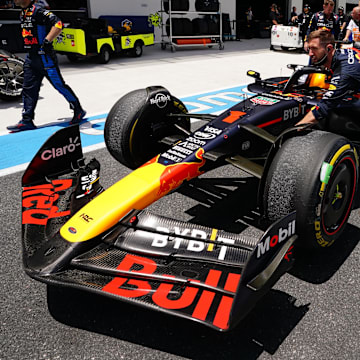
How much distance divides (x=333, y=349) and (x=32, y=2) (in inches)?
208

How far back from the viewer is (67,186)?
290 centimetres

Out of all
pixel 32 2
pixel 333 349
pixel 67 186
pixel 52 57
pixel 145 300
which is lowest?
pixel 333 349

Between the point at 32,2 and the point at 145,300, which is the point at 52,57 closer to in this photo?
the point at 32,2

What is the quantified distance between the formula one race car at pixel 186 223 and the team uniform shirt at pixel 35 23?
2.64 m

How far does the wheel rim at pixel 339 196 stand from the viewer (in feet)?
8.24

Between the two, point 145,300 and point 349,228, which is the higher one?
point 145,300

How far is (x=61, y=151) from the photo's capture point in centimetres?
306

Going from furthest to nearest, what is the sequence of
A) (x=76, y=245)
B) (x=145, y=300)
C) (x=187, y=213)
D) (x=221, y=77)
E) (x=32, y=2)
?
(x=221, y=77)
(x=32, y=2)
(x=187, y=213)
(x=76, y=245)
(x=145, y=300)

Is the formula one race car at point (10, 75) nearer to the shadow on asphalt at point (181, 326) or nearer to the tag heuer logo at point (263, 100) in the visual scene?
the tag heuer logo at point (263, 100)

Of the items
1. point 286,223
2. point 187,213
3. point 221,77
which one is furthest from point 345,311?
point 221,77

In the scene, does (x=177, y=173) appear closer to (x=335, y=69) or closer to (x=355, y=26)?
(x=335, y=69)

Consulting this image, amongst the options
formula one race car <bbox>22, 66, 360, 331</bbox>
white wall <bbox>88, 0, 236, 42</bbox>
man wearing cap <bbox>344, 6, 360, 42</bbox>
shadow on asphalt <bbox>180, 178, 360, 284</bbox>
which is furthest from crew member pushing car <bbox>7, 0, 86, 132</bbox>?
white wall <bbox>88, 0, 236, 42</bbox>

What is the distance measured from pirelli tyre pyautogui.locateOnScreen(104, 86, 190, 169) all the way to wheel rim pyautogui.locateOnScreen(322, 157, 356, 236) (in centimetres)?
145

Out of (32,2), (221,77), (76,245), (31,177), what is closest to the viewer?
(76,245)
